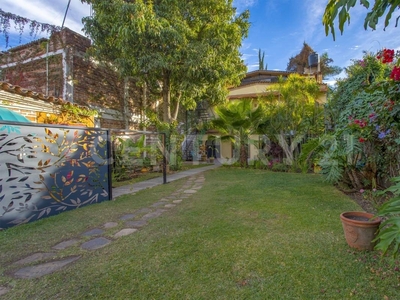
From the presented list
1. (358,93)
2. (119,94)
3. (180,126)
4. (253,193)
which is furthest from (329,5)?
(180,126)

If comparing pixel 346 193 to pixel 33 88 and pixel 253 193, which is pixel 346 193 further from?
pixel 33 88

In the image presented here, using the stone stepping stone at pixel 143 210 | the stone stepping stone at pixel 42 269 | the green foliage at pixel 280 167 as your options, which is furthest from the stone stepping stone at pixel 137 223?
the green foliage at pixel 280 167

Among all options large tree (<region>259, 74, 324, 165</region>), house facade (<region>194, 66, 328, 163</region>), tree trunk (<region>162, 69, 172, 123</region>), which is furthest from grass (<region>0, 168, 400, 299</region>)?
house facade (<region>194, 66, 328, 163</region>)

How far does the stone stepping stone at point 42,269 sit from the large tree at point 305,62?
26549mm

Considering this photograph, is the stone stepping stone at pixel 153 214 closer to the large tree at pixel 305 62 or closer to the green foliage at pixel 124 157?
the green foliage at pixel 124 157

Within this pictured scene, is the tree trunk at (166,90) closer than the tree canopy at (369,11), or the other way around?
the tree canopy at (369,11)

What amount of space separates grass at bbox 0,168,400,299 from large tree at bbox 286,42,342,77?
2354 centimetres

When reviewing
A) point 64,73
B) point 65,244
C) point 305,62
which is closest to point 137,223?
point 65,244

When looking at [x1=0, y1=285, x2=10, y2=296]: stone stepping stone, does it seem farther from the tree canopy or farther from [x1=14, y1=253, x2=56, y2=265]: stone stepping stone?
the tree canopy

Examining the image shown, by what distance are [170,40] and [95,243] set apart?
8.81 meters

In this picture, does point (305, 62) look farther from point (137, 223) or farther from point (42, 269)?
point (42, 269)

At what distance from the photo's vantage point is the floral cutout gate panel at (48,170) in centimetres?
425

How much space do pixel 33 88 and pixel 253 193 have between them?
11168mm

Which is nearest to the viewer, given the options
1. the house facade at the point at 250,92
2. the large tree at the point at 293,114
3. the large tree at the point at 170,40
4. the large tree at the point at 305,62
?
the large tree at the point at 170,40
